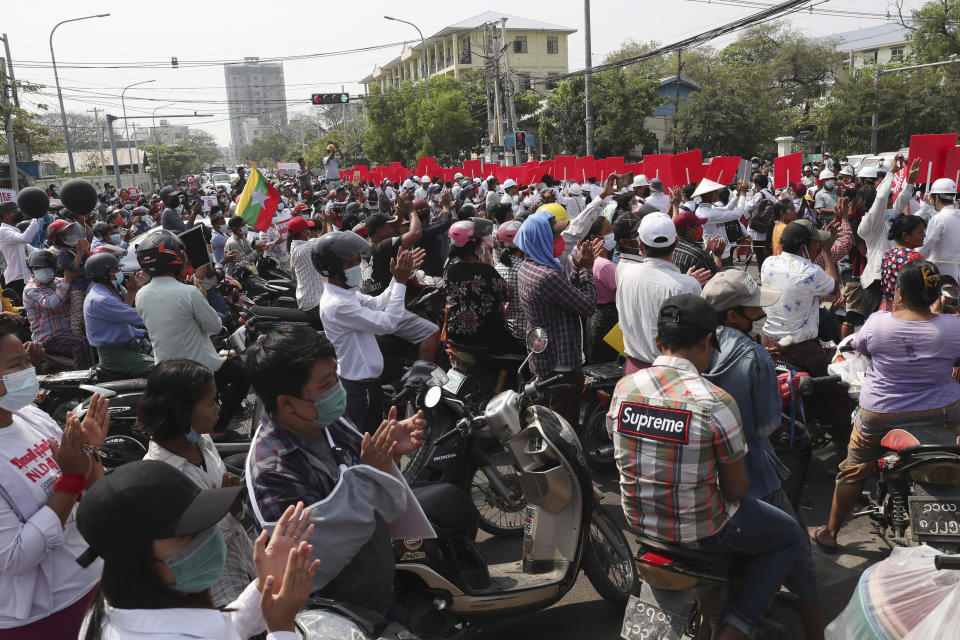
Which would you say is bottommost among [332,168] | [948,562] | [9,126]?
[948,562]

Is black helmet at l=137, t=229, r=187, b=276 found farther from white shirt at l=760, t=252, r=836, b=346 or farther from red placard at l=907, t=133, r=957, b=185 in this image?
red placard at l=907, t=133, r=957, b=185

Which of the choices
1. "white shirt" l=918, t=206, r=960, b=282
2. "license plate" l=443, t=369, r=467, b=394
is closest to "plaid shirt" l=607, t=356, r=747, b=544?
"license plate" l=443, t=369, r=467, b=394

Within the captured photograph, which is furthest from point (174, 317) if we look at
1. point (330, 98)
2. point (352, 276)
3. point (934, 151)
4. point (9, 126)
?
point (330, 98)

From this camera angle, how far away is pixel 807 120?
42.3 metres

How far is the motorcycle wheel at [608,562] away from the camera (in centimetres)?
345

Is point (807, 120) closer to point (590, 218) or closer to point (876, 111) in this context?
point (876, 111)

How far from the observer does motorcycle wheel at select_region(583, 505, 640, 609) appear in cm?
345

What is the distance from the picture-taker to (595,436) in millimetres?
5465

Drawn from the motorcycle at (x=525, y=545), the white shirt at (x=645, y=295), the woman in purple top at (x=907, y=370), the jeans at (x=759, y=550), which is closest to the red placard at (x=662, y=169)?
the white shirt at (x=645, y=295)

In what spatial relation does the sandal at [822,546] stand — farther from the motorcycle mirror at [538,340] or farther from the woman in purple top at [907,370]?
the motorcycle mirror at [538,340]

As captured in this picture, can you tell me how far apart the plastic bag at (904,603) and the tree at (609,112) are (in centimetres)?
3652

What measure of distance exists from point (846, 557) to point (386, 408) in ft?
9.99

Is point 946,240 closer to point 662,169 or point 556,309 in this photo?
point 556,309

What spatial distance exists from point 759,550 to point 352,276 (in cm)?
263
